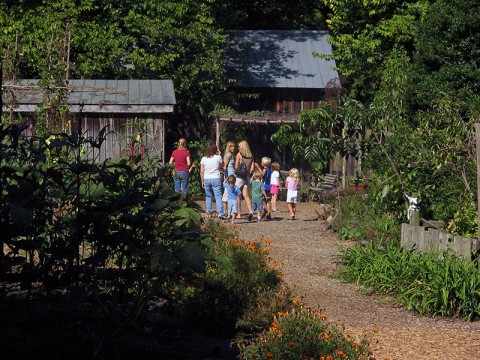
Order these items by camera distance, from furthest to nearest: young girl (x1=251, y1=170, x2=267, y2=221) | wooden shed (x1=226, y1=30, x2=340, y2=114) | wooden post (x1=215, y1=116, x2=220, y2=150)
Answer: wooden shed (x1=226, y1=30, x2=340, y2=114) < wooden post (x1=215, y1=116, x2=220, y2=150) < young girl (x1=251, y1=170, x2=267, y2=221)

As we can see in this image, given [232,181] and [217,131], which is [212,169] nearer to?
[232,181]

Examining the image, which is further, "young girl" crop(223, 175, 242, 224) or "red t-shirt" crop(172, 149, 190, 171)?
"red t-shirt" crop(172, 149, 190, 171)

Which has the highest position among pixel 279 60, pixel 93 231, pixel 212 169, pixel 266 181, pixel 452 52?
pixel 279 60

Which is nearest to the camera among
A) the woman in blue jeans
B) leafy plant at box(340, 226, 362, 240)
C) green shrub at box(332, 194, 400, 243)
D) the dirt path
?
the dirt path

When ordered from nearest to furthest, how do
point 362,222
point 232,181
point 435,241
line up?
point 435,241, point 362,222, point 232,181

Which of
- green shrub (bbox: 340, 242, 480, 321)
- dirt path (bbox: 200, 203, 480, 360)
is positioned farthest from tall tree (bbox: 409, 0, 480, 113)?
green shrub (bbox: 340, 242, 480, 321)

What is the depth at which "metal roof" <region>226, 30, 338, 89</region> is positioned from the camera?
27172 millimetres

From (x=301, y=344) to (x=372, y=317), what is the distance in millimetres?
2719

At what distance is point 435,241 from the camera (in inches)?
403

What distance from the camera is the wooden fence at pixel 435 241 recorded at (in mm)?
9617

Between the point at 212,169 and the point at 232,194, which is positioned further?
the point at 232,194

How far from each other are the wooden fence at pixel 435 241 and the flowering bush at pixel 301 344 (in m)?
3.30

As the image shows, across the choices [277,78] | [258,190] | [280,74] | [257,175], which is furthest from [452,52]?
[280,74]

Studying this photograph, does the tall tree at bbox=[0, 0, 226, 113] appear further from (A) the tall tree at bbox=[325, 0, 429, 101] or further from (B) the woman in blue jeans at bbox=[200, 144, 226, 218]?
(B) the woman in blue jeans at bbox=[200, 144, 226, 218]
